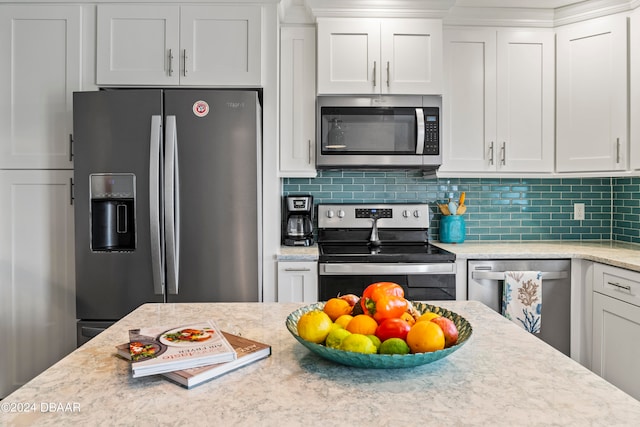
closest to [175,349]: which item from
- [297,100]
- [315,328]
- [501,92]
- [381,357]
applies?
[315,328]

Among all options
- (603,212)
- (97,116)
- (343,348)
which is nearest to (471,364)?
(343,348)

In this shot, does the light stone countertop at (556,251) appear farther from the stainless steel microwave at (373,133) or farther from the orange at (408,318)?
the orange at (408,318)

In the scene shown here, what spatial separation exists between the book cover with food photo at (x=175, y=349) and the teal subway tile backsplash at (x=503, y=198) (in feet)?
7.14

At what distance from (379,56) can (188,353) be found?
92.5 inches

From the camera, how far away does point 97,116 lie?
90.7 inches

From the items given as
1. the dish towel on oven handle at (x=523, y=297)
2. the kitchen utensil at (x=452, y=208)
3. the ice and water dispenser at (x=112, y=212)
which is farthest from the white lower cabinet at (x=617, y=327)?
the ice and water dispenser at (x=112, y=212)

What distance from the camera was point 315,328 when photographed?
913 millimetres

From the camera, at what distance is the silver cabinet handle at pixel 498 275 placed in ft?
8.34

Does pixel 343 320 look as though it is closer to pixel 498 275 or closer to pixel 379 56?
pixel 498 275

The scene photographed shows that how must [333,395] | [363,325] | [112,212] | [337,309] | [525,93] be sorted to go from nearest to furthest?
1. [333,395]
2. [363,325]
3. [337,309]
4. [112,212]
5. [525,93]

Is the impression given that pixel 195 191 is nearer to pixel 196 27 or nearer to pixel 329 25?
pixel 196 27

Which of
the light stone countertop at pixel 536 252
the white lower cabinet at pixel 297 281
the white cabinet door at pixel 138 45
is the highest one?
the white cabinet door at pixel 138 45

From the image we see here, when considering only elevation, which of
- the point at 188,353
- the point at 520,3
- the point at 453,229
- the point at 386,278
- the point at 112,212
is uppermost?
the point at 520,3

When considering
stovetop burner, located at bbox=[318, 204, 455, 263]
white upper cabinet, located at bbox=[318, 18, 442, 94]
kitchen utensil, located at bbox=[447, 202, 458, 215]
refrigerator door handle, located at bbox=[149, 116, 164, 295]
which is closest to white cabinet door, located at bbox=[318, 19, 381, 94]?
white upper cabinet, located at bbox=[318, 18, 442, 94]
